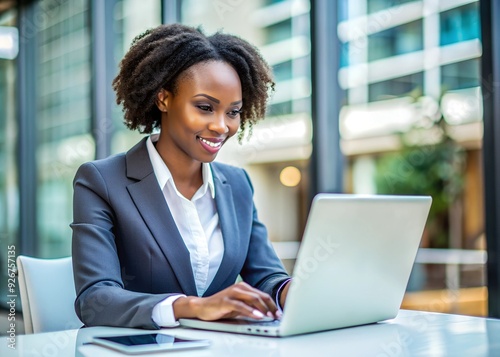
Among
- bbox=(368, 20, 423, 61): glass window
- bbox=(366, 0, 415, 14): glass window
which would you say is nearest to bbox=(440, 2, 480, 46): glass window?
bbox=(368, 20, 423, 61): glass window

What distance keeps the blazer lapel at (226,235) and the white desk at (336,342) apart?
0.43 meters

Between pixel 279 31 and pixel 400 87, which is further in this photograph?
pixel 279 31

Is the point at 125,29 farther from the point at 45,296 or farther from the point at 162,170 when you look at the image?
the point at 45,296

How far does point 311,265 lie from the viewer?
3.70 feet

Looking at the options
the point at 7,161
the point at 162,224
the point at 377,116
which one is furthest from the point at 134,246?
the point at 7,161

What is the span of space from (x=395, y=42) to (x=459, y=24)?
0.45 m

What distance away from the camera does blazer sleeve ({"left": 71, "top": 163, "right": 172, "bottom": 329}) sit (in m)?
1.34

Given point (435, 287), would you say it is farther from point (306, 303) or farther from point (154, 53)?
point (306, 303)

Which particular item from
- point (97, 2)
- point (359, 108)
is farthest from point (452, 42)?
point (97, 2)

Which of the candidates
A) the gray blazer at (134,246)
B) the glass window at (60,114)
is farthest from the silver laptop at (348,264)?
the glass window at (60,114)

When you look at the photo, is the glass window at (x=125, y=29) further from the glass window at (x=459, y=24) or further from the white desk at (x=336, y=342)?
the white desk at (x=336, y=342)

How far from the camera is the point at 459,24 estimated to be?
103 inches

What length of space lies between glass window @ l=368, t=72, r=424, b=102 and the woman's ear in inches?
58.6

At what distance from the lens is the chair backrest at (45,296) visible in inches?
65.9
